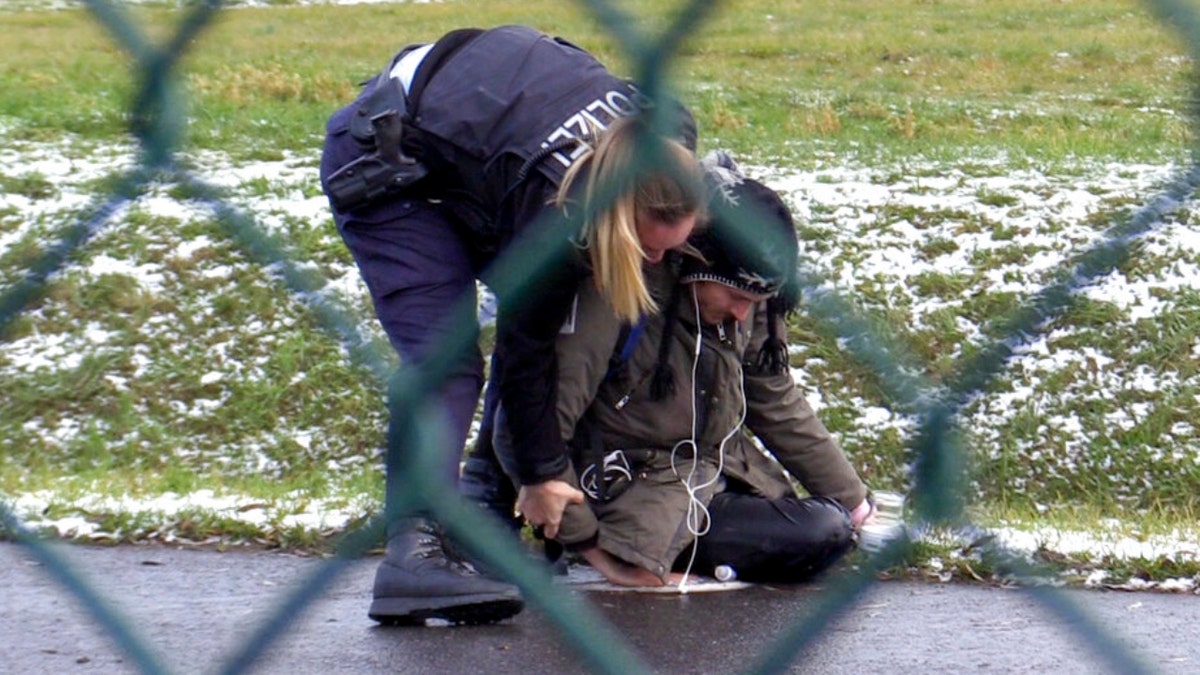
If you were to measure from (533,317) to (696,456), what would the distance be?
2071 millimetres

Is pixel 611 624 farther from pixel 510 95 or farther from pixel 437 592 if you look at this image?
pixel 510 95

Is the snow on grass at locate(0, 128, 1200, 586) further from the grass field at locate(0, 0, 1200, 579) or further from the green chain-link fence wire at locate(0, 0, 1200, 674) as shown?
the green chain-link fence wire at locate(0, 0, 1200, 674)

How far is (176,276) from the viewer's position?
6.14 metres

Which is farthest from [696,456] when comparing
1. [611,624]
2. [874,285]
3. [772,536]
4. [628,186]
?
[874,285]

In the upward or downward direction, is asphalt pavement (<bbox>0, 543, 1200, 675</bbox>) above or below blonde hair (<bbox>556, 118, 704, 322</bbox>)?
below

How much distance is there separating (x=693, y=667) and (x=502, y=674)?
0.35 m

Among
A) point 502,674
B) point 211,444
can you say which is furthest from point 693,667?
point 211,444

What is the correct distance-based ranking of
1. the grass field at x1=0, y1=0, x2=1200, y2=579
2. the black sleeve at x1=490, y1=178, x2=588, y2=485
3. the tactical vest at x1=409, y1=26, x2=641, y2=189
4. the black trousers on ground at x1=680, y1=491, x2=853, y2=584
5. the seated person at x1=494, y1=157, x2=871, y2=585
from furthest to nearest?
the grass field at x1=0, y1=0, x2=1200, y2=579 < the black trousers on ground at x1=680, y1=491, x2=853, y2=584 < the seated person at x1=494, y1=157, x2=871, y2=585 < the tactical vest at x1=409, y1=26, x2=641, y2=189 < the black sleeve at x1=490, y1=178, x2=588, y2=485

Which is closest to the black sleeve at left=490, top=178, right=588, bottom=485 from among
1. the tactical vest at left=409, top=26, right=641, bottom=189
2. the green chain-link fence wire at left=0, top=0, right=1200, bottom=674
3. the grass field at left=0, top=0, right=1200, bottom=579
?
the green chain-link fence wire at left=0, top=0, right=1200, bottom=674

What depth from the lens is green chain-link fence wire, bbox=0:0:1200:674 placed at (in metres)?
0.89

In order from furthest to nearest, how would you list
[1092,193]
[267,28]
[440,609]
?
[267,28], [1092,193], [440,609]

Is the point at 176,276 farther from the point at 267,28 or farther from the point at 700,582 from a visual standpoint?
the point at 700,582

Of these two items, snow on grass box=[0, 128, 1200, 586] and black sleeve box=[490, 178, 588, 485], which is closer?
black sleeve box=[490, 178, 588, 485]

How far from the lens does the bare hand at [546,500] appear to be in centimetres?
274
